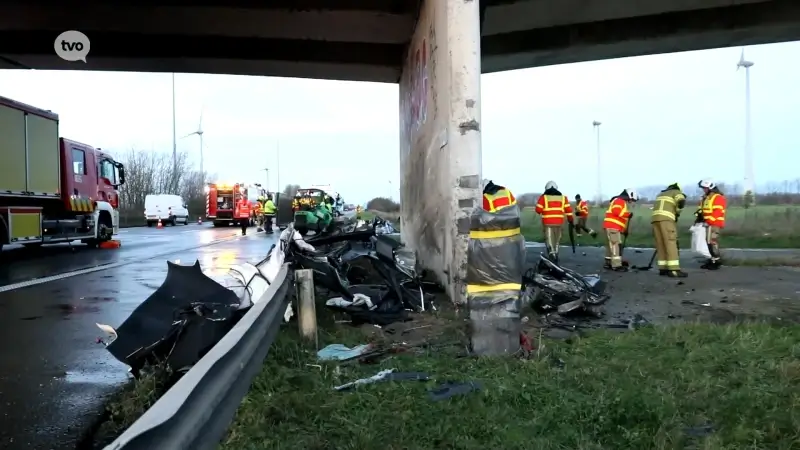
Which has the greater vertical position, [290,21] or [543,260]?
[290,21]

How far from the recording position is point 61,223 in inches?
640

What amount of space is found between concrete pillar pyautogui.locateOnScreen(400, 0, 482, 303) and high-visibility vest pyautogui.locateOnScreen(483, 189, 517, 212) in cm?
77

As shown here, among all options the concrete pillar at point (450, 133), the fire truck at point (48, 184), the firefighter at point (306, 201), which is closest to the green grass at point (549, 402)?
the concrete pillar at point (450, 133)

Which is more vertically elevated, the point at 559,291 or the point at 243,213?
the point at 243,213

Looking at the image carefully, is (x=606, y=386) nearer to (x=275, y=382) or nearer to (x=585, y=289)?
(x=275, y=382)

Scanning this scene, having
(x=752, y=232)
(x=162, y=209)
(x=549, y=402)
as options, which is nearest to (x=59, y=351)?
(x=549, y=402)

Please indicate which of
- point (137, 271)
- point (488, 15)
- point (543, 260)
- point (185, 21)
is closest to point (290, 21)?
point (185, 21)

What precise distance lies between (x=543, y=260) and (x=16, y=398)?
17.5 ft

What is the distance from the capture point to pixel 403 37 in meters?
11.6

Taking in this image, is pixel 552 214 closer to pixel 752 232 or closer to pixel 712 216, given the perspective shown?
pixel 712 216

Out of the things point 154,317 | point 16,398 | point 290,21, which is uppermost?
point 290,21

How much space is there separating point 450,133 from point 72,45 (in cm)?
1001

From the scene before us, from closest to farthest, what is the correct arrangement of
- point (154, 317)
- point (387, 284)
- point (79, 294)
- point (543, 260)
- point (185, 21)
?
point (154, 317), point (387, 284), point (543, 260), point (79, 294), point (185, 21)

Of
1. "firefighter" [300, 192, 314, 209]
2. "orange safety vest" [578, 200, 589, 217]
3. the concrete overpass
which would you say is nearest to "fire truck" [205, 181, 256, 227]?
"firefighter" [300, 192, 314, 209]
